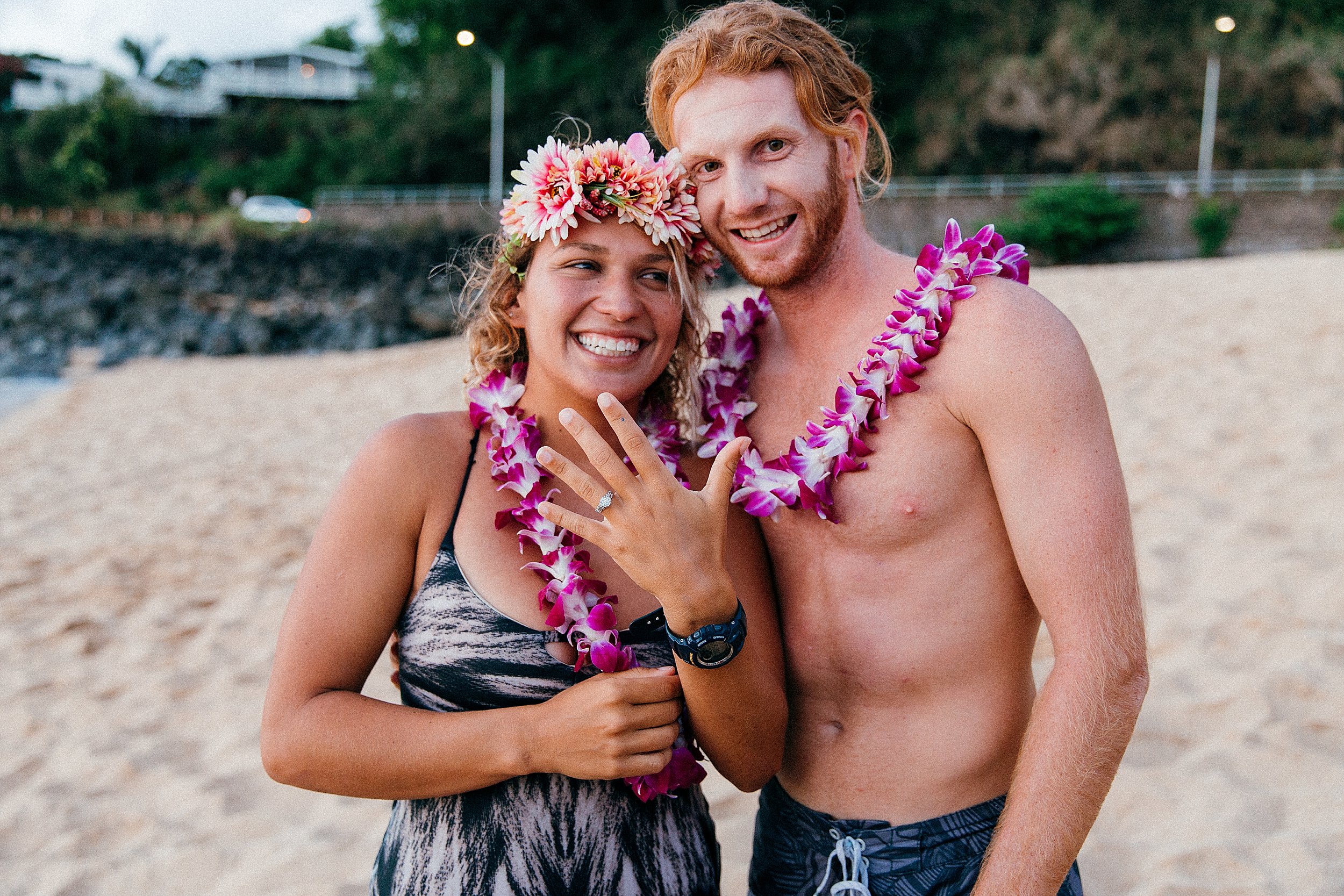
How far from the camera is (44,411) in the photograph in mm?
14148

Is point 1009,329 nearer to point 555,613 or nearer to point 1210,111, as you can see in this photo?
point 555,613

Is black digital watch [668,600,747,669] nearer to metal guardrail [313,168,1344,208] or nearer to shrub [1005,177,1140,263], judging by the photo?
metal guardrail [313,168,1344,208]

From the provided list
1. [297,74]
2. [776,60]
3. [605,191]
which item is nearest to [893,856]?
[605,191]

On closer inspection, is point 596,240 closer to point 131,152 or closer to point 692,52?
point 692,52

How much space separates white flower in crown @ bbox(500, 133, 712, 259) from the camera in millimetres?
1962

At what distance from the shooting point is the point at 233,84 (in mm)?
45812

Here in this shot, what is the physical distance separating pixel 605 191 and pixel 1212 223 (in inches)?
946

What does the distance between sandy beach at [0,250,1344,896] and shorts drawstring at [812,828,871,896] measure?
1308mm

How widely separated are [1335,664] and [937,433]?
301 cm

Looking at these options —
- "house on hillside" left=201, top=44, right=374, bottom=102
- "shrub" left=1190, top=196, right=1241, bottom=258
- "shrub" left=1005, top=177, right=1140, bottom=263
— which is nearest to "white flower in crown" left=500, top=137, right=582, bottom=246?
"shrub" left=1005, top=177, right=1140, bottom=263

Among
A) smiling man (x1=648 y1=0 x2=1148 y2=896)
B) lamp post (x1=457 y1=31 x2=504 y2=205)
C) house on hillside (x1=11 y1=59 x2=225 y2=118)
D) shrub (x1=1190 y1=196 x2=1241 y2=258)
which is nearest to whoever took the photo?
smiling man (x1=648 y1=0 x2=1148 y2=896)

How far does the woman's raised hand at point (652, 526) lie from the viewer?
1.54m

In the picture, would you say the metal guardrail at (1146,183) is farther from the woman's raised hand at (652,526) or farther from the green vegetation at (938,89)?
the woman's raised hand at (652,526)

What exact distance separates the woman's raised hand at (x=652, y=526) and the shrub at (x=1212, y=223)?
2423 centimetres
